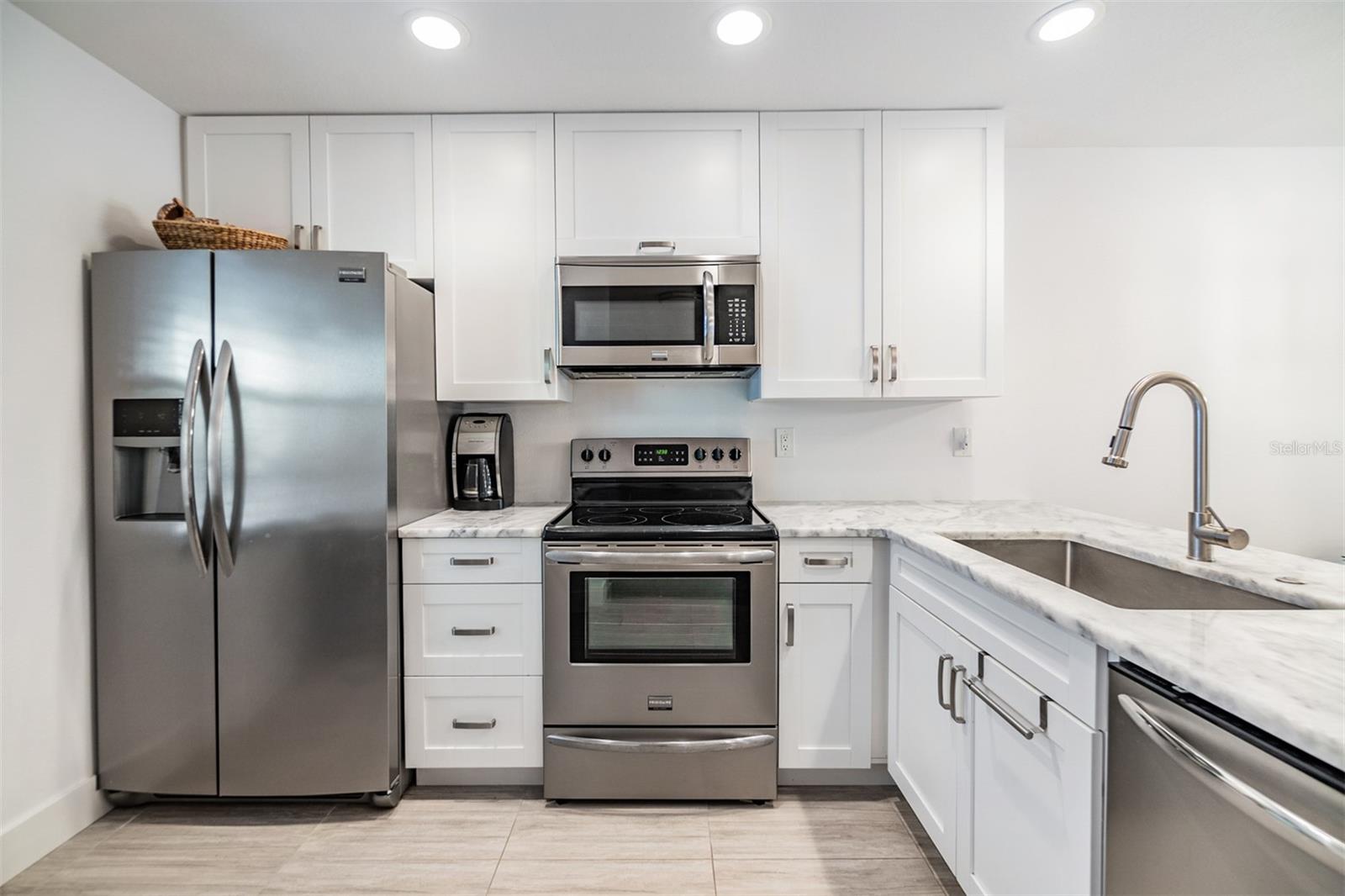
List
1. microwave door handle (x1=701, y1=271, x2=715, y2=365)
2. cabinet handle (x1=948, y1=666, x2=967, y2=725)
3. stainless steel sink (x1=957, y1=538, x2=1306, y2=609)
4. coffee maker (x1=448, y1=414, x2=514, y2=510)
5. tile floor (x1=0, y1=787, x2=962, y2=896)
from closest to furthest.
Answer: stainless steel sink (x1=957, y1=538, x2=1306, y2=609) → cabinet handle (x1=948, y1=666, x2=967, y2=725) → tile floor (x1=0, y1=787, x2=962, y2=896) → microwave door handle (x1=701, y1=271, x2=715, y2=365) → coffee maker (x1=448, y1=414, x2=514, y2=510)

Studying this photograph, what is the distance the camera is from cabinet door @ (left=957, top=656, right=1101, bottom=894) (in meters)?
0.98

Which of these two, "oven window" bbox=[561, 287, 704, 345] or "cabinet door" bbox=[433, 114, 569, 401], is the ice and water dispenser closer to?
"cabinet door" bbox=[433, 114, 569, 401]

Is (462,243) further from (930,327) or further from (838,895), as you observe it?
(838,895)

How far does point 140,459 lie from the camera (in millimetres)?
1862

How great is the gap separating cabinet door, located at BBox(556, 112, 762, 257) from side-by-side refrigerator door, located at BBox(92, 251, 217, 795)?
120 cm

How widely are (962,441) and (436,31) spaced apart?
94.0 inches

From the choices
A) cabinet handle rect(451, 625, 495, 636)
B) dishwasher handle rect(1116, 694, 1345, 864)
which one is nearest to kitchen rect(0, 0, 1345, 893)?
cabinet handle rect(451, 625, 495, 636)

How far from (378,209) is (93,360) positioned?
3.26 ft

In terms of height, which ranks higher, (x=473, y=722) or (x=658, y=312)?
(x=658, y=312)

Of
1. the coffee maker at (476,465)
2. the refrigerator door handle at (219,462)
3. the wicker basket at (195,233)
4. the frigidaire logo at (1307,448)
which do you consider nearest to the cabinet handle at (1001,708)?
the coffee maker at (476,465)

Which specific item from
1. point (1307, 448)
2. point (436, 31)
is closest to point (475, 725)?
point (436, 31)

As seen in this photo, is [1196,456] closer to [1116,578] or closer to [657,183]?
[1116,578]

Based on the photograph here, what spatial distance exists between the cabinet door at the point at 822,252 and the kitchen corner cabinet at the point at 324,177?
50.6 inches

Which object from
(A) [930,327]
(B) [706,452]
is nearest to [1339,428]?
(A) [930,327]
